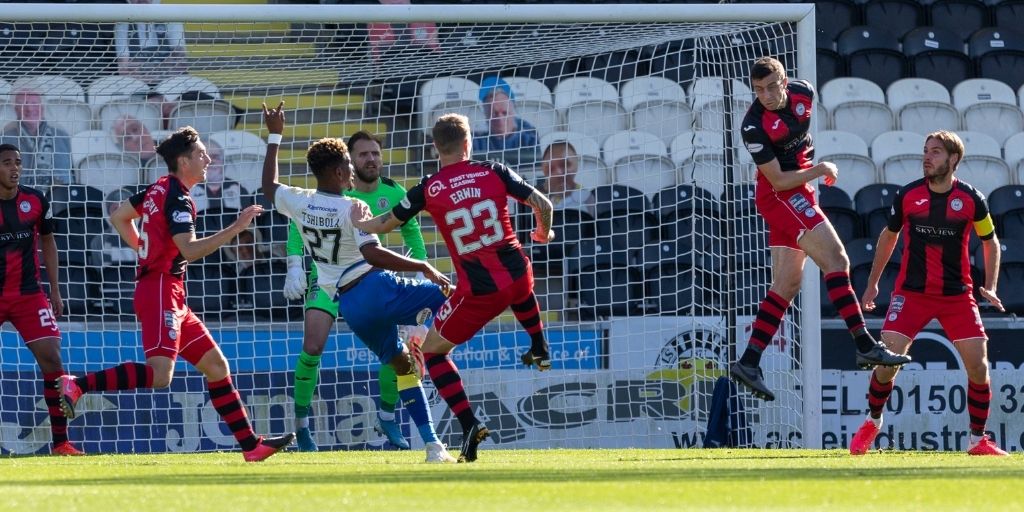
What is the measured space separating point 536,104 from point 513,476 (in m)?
5.85

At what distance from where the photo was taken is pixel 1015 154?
13.2 metres

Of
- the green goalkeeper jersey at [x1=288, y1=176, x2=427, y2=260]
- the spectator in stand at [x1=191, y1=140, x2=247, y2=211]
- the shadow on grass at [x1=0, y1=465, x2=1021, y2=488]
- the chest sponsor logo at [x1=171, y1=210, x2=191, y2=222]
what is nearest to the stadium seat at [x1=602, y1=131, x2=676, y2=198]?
the green goalkeeper jersey at [x1=288, y1=176, x2=427, y2=260]

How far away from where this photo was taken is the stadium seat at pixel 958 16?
569 inches

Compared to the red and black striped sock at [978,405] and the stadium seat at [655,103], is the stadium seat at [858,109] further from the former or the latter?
the red and black striped sock at [978,405]

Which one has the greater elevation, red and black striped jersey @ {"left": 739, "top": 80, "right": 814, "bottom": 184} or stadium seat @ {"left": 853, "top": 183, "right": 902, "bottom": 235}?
red and black striped jersey @ {"left": 739, "top": 80, "right": 814, "bottom": 184}

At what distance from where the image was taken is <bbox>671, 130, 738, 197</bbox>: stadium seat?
10.5 m

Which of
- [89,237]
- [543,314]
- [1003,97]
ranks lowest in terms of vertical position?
[543,314]

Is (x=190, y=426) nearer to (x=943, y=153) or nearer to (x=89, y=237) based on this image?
(x=89, y=237)

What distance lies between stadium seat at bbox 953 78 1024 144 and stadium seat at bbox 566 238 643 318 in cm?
459

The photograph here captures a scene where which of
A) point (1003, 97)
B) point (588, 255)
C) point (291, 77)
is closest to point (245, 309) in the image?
point (291, 77)

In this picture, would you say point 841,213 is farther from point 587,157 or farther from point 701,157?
point 587,157

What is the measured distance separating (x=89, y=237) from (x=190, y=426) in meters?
1.72

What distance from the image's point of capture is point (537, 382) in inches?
388

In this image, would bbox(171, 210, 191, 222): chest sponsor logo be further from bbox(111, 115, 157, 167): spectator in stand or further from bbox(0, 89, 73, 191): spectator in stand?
bbox(0, 89, 73, 191): spectator in stand
